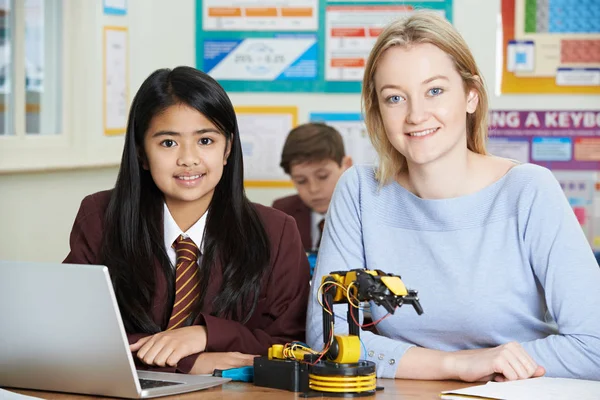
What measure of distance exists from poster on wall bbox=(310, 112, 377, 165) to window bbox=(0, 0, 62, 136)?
145 centimetres

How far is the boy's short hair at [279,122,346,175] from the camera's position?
433 centimetres

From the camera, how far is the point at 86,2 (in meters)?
4.05

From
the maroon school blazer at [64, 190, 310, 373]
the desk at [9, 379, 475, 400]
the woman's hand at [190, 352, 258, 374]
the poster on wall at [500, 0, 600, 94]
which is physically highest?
the poster on wall at [500, 0, 600, 94]

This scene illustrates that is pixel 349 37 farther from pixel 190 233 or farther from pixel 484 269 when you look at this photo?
pixel 484 269

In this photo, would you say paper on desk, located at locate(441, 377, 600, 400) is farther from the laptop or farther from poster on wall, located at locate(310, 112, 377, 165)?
poster on wall, located at locate(310, 112, 377, 165)

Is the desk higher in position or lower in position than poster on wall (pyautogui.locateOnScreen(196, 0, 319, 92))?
lower

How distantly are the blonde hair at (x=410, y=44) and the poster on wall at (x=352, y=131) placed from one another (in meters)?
2.63

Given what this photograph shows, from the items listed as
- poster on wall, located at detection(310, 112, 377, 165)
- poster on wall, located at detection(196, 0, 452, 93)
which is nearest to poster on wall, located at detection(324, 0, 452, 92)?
poster on wall, located at detection(196, 0, 452, 93)

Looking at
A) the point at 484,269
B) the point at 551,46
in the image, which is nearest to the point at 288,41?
the point at 551,46

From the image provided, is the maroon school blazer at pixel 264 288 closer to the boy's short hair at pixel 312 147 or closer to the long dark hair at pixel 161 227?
the long dark hair at pixel 161 227

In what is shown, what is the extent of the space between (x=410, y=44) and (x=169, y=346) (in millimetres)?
817

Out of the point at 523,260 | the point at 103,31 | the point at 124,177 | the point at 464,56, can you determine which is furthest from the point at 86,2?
the point at 523,260

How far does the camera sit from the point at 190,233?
2.26 meters

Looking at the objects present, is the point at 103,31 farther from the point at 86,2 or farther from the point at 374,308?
the point at 374,308
